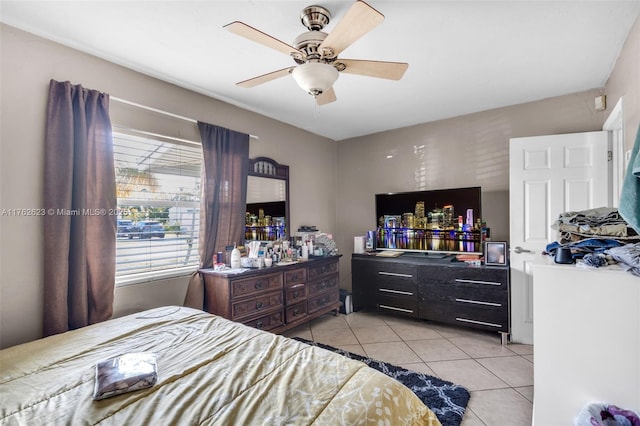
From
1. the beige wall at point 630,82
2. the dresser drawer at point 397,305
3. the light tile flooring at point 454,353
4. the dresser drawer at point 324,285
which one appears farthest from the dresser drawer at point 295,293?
the beige wall at point 630,82

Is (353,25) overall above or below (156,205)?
above

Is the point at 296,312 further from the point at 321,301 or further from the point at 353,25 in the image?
the point at 353,25

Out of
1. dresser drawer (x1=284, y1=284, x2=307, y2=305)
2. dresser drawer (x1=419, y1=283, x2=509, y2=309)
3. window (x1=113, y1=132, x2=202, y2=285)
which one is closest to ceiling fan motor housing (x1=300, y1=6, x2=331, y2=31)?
window (x1=113, y1=132, x2=202, y2=285)

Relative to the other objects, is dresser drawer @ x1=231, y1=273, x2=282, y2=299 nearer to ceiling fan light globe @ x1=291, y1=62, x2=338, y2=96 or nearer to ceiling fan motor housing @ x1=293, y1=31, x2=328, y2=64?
ceiling fan light globe @ x1=291, y1=62, x2=338, y2=96

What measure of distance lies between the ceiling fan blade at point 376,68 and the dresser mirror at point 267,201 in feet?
5.89

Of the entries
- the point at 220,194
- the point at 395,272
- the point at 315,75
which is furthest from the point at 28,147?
the point at 395,272

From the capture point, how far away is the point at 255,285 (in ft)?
9.04

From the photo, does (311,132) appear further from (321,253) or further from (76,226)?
(76,226)

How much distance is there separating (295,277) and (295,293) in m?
0.16

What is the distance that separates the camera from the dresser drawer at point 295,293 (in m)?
3.09

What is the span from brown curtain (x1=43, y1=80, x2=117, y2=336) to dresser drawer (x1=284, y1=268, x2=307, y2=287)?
1462 millimetres

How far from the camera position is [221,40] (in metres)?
2.02

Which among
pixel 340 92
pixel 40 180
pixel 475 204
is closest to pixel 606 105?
pixel 475 204

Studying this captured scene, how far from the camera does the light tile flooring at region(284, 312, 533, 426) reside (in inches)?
78.7
